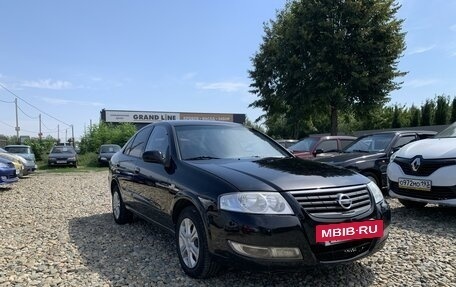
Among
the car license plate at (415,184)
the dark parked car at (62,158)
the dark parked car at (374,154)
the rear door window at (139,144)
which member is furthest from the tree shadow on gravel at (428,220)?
the dark parked car at (62,158)

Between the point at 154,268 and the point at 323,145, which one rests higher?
the point at 323,145

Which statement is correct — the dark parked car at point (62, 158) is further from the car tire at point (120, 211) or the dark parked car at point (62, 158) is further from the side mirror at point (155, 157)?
the side mirror at point (155, 157)

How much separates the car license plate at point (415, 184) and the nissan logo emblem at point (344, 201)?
123 inches

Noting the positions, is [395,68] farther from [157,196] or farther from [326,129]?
[326,129]

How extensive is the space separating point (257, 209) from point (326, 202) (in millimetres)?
581

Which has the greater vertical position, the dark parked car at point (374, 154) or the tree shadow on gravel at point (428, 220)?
the dark parked car at point (374, 154)

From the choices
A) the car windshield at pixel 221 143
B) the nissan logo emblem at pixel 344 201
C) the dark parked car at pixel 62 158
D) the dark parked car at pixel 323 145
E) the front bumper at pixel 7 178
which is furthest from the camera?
the dark parked car at pixel 62 158

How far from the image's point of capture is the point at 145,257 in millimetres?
4680

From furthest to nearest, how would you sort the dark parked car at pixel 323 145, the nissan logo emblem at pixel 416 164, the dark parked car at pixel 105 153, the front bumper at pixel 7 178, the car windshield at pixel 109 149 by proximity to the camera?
the car windshield at pixel 109 149, the dark parked car at pixel 105 153, the dark parked car at pixel 323 145, the front bumper at pixel 7 178, the nissan logo emblem at pixel 416 164

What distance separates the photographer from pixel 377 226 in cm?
367

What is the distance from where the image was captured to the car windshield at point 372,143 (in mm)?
9086

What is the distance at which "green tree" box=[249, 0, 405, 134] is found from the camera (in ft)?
68.8

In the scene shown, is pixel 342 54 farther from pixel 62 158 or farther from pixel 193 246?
pixel 193 246

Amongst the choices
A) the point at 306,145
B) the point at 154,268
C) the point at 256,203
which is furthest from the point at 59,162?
the point at 256,203
